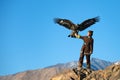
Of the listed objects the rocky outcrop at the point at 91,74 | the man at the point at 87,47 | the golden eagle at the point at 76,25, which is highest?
the golden eagle at the point at 76,25

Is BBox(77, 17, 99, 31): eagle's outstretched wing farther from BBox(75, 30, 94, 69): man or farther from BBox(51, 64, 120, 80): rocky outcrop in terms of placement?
BBox(51, 64, 120, 80): rocky outcrop

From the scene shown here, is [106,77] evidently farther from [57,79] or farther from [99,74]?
[57,79]

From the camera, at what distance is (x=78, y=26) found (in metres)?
23.0

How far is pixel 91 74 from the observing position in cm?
2077

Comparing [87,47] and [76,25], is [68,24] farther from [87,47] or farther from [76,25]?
[87,47]

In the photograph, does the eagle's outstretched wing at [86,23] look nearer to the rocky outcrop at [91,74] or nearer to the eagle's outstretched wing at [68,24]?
the eagle's outstretched wing at [68,24]

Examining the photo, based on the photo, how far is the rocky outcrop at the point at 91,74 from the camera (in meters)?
20.1

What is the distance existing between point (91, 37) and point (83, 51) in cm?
92

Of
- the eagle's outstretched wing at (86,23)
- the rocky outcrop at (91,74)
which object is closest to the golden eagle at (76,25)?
the eagle's outstretched wing at (86,23)

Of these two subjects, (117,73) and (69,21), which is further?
(69,21)

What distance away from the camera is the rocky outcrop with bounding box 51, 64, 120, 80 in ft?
65.8

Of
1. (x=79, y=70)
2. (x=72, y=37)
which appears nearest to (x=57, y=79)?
(x=79, y=70)

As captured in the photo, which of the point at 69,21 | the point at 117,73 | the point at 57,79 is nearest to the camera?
the point at 117,73

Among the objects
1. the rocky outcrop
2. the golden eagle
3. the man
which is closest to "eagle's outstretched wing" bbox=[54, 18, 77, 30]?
the golden eagle
